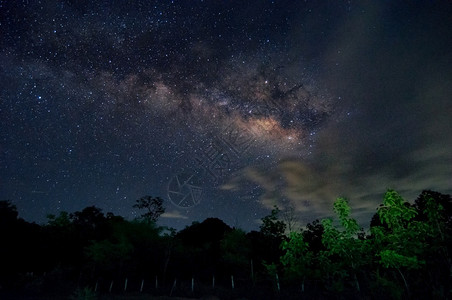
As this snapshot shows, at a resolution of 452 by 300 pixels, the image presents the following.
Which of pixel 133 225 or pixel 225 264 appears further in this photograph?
pixel 133 225

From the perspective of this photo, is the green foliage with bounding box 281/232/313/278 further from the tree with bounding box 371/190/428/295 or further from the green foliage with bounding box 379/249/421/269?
the green foliage with bounding box 379/249/421/269

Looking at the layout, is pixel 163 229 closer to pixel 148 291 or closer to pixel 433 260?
pixel 148 291

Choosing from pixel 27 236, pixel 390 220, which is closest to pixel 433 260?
pixel 390 220

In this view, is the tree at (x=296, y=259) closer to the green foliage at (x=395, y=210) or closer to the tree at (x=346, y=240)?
the tree at (x=346, y=240)

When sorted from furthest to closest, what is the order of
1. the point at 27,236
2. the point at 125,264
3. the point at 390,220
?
the point at 27,236 → the point at 125,264 → the point at 390,220

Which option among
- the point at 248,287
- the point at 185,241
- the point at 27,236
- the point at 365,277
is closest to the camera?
the point at 365,277

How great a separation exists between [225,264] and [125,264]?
12.2m

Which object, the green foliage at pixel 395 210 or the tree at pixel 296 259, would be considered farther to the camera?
the tree at pixel 296 259

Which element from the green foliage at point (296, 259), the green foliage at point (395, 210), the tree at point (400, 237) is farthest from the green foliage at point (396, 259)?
the green foliage at point (296, 259)

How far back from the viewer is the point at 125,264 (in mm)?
33438

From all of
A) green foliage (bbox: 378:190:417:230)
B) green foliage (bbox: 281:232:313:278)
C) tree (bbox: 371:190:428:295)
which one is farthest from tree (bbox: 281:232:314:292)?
green foliage (bbox: 378:190:417:230)

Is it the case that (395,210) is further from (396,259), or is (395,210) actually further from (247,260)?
(247,260)

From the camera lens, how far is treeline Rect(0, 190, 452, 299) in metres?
17.1

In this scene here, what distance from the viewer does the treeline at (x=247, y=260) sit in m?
17.1
